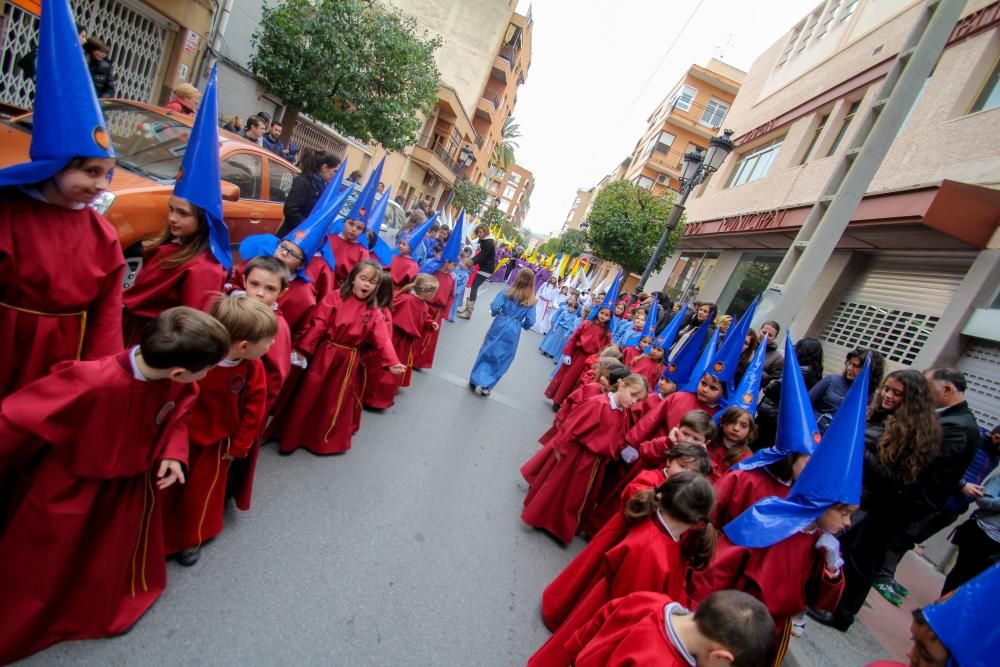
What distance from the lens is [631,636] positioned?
1.87m

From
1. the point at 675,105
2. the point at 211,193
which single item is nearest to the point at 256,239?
the point at 211,193

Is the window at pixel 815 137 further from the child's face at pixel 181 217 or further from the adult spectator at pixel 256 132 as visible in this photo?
the child's face at pixel 181 217

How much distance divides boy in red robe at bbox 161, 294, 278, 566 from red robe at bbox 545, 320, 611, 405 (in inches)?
230

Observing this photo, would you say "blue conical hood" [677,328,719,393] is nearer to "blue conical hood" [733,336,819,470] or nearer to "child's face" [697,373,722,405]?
"child's face" [697,373,722,405]

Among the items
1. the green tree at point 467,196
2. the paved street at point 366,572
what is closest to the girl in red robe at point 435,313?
the paved street at point 366,572

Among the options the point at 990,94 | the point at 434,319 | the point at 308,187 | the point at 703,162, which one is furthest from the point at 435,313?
the point at 990,94

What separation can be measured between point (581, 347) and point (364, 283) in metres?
4.75

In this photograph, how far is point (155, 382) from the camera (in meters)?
1.96

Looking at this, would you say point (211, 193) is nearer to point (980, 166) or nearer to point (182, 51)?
point (980, 166)

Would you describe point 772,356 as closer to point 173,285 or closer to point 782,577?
point 782,577

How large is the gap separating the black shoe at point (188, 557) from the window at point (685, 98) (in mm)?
44853

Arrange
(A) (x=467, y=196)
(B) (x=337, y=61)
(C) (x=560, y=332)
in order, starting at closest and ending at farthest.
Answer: (B) (x=337, y=61) < (C) (x=560, y=332) < (A) (x=467, y=196)

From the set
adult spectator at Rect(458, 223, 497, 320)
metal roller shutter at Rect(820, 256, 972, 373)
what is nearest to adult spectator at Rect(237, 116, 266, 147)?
adult spectator at Rect(458, 223, 497, 320)

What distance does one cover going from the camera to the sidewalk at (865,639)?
148 inches
